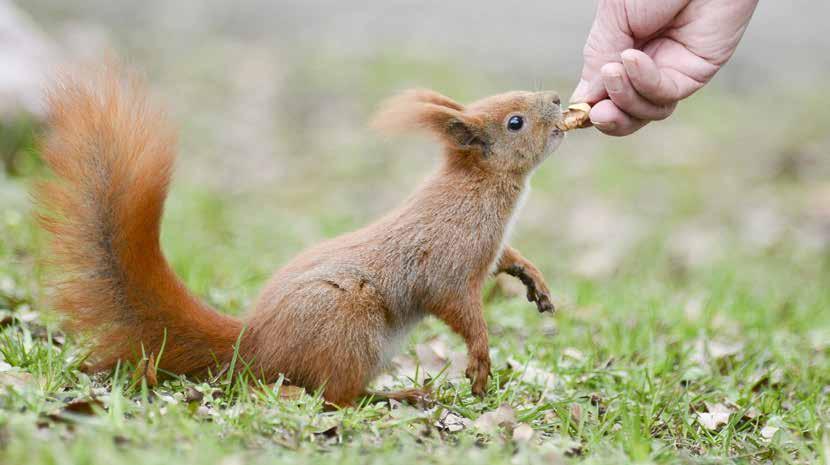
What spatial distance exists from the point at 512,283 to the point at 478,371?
1.71 meters

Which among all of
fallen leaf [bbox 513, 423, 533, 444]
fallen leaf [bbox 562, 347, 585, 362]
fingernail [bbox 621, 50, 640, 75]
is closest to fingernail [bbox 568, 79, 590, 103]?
fingernail [bbox 621, 50, 640, 75]

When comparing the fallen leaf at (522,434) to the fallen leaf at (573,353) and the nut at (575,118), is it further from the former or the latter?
the nut at (575,118)

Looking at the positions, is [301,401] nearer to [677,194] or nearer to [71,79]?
[71,79]

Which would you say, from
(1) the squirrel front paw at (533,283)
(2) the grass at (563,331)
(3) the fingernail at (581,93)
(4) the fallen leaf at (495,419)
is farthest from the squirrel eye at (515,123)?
(4) the fallen leaf at (495,419)

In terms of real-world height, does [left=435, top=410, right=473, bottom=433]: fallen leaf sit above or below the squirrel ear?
below

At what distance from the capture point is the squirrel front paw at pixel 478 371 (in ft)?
9.04

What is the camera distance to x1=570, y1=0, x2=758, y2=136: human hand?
309cm

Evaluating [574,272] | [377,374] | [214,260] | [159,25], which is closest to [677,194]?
[574,272]

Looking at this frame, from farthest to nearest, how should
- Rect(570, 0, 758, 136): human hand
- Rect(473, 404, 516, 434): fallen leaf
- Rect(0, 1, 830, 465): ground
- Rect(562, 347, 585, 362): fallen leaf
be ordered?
1. Rect(562, 347, 585, 362): fallen leaf
2. Rect(570, 0, 758, 136): human hand
3. Rect(473, 404, 516, 434): fallen leaf
4. Rect(0, 1, 830, 465): ground

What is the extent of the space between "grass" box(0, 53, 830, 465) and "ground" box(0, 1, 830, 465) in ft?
0.05

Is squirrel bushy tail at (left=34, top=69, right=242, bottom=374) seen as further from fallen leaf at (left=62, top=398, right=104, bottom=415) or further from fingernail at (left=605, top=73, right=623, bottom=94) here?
fingernail at (left=605, top=73, right=623, bottom=94)

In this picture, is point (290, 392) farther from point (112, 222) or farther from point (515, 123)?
point (515, 123)

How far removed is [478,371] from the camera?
2.75 metres

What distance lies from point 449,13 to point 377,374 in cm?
943
